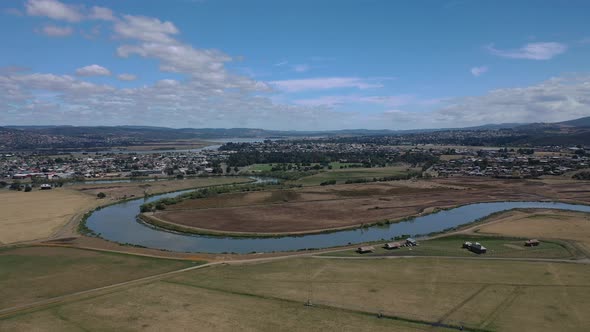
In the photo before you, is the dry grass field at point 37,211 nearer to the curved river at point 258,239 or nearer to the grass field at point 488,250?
the curved river at point 258,239

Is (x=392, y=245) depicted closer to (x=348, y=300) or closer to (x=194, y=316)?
(x=348, y=300)

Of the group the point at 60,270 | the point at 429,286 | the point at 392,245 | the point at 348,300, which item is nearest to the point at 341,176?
the point at 392,245

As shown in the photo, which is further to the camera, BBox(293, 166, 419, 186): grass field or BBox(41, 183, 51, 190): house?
BBox(293, 166, 419, 186): grass field

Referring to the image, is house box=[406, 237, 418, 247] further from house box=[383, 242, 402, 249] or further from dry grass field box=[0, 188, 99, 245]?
dry grass field box=[0, 188, 99, 245]

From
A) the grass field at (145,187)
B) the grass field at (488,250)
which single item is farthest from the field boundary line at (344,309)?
the grass field at (145,187)

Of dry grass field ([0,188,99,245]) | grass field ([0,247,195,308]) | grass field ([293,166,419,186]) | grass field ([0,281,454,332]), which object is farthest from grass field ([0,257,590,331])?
grass field ([293,166,419,186])

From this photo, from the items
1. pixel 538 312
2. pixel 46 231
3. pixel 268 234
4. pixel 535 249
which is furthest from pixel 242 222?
pixel 538 312

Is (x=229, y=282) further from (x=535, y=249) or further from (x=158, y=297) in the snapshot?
(x=535, y=249)
